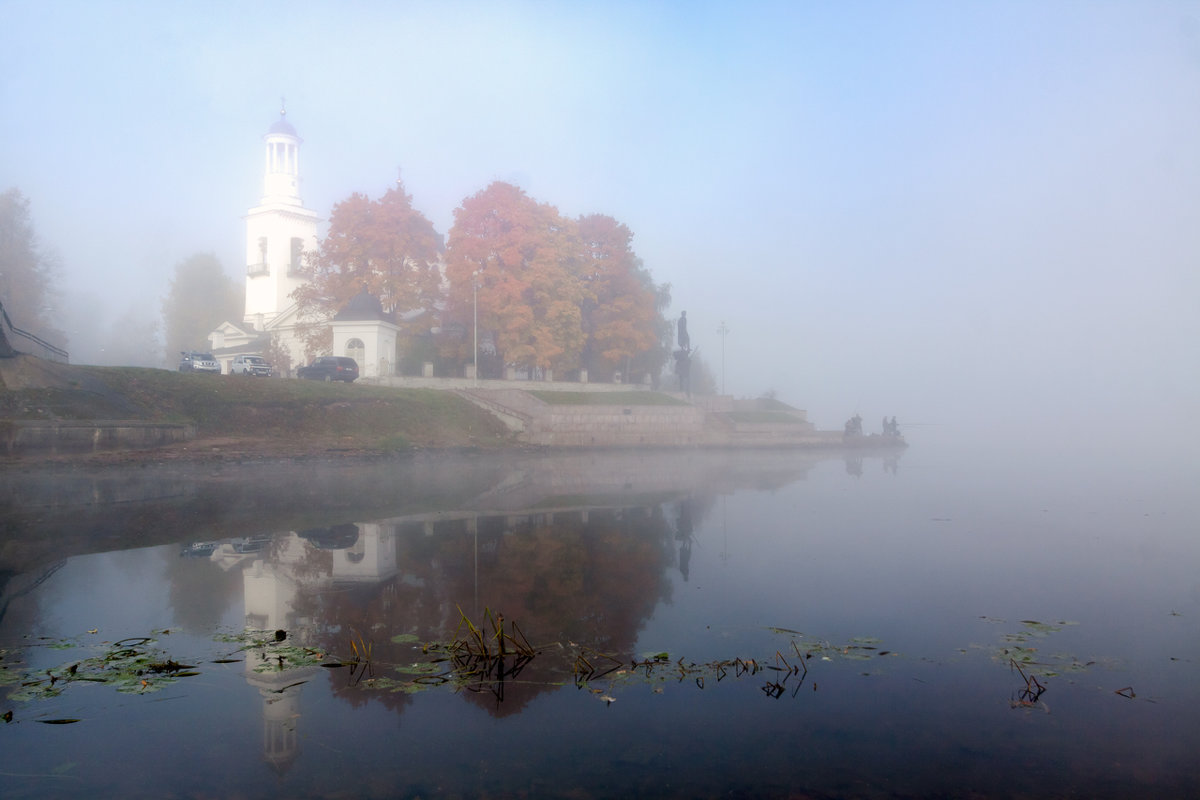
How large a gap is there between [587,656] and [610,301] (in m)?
44.5

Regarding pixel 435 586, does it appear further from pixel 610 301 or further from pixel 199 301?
pixel 199 301

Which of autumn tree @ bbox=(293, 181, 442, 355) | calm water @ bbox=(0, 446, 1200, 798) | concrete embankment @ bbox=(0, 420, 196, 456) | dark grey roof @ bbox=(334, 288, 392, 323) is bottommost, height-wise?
calm water @ bbox=(0, 446, 1200, 798)

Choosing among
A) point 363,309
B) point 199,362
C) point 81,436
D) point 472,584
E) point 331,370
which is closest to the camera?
point 472,584

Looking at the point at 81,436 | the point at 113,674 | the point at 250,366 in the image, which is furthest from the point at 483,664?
the point at 250,366

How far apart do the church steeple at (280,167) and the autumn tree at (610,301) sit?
25217 mm

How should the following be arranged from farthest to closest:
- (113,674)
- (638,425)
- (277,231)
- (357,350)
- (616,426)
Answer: (277,231) < (638,425) < (357,350) < (616,426) < (113,674)

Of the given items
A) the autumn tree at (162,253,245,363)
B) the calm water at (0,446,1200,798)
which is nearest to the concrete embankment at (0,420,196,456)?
the calm water at (0,446,1200,798)

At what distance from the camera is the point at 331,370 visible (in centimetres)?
3559

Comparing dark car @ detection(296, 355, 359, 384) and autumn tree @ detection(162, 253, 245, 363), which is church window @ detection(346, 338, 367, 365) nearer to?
dark car @ detection(296, 355, 359, 384)

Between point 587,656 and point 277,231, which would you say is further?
point 277,231

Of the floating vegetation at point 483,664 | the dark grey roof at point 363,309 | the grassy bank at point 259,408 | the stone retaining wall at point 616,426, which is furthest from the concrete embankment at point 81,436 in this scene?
the dark grey roof at point 363,309

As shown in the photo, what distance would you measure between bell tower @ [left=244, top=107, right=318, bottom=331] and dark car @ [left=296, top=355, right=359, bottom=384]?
25058mm

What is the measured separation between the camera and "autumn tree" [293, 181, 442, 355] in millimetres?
43719

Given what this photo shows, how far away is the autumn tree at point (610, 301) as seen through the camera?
49.2 m
